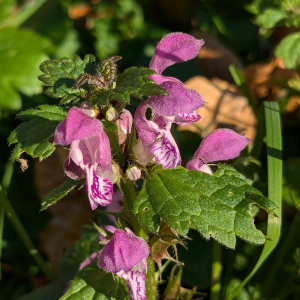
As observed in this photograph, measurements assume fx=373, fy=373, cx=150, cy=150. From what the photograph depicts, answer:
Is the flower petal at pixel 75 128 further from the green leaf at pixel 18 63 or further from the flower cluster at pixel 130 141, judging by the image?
the green leaf at pixel 18 63

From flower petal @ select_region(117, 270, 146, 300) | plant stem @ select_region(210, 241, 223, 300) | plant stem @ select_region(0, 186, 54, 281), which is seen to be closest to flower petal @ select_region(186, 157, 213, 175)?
flower petal @ select_region(117, 270, 146, 300)

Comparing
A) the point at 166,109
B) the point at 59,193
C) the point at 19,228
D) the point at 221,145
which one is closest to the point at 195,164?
the point at 221,145

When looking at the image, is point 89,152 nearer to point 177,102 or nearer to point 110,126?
point 110,126

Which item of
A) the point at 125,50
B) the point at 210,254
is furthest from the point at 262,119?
the point at 125,50

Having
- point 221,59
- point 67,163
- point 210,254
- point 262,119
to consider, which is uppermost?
point 67,163

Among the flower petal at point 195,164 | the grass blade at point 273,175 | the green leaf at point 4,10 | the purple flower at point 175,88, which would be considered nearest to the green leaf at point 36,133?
the purple flower at point 175,88

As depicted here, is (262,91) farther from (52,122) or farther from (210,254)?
(52,122)
